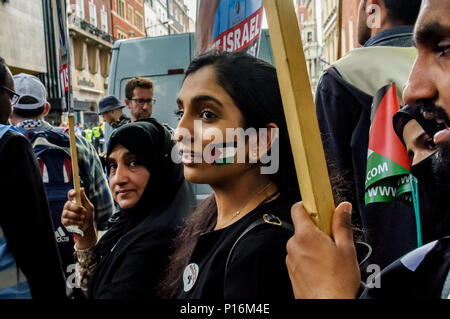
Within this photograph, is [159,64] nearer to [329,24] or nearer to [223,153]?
[223,153]

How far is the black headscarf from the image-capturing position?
79.2 inches

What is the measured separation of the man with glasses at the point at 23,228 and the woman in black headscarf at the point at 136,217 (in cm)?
23

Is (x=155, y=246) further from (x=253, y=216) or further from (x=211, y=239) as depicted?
(x=253, y=216)

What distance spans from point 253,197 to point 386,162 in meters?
0.46

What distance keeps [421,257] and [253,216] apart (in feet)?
1.66

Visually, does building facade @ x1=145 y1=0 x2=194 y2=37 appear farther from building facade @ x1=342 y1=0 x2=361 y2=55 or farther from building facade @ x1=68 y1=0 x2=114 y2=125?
building facade @ x1=68 y1=0 x2=114 y2=125

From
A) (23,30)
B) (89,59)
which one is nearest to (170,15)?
(23,30)

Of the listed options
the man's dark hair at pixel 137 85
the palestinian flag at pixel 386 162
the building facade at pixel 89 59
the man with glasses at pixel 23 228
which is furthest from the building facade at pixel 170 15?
the building facade at pixel 89 59

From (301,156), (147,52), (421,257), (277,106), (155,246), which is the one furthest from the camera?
(147,52)

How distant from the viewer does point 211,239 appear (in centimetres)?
134

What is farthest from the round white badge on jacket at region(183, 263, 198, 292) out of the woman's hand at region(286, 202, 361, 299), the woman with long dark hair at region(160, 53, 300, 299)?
the woman's hand at region(286, 202, 361, 299)

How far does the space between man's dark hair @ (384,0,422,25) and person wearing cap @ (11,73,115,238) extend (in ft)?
7.33

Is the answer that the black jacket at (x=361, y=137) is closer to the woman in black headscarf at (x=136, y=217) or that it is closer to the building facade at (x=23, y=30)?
the woman in black headscarf at (x=136, y=217)

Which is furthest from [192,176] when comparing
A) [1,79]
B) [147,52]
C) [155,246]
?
[147,52]
